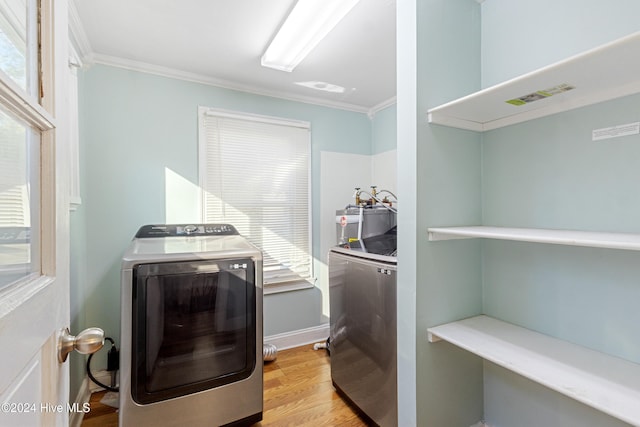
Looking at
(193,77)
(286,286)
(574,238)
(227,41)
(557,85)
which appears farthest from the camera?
(286,286)

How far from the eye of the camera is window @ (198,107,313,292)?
95.4 inches

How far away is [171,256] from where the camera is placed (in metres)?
1.40

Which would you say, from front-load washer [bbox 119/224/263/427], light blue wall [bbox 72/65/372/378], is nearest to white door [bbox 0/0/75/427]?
front-load washer [bbox 119/224/263/427]

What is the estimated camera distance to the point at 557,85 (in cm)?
101

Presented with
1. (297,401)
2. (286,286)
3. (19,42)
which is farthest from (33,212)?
(286,286)

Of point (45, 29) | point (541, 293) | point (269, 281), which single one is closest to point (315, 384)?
point (269, 281)

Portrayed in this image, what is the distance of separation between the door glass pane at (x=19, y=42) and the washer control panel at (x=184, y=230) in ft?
5.51

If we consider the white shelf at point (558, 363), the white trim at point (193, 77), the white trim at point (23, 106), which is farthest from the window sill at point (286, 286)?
the white trim at point (23, 106)

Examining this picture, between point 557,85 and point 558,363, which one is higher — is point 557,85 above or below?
above

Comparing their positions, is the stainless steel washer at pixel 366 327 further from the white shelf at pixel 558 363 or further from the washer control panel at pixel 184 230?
the washer control panel at pixel 184 230

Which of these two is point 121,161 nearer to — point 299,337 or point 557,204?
point 299,337

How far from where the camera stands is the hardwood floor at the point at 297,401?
172 centimetres

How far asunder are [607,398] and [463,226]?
775 millimetres

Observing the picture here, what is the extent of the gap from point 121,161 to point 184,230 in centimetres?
70
